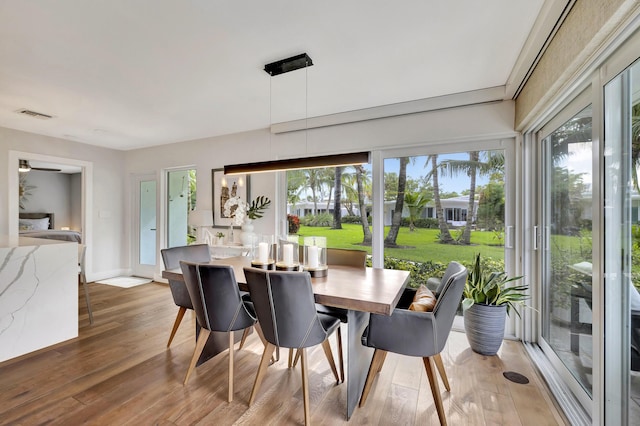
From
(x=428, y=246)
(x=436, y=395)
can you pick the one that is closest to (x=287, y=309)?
(x=436, y=395)

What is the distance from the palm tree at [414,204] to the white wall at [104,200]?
201 inches

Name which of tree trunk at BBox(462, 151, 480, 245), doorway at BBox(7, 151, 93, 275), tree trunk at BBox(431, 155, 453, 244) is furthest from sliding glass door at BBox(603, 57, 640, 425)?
doorway at BBox(7, 151, 93, 275)

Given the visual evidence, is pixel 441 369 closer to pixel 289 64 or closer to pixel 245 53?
pixel 289 64

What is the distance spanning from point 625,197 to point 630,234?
0.18 metres

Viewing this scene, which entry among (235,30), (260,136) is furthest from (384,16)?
(260,136)

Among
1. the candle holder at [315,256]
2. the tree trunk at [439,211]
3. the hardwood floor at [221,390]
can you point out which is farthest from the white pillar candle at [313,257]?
the tree trunk at [439,211]

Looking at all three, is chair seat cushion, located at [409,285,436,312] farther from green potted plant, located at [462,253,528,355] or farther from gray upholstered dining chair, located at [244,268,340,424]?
green potted plant, located at [462,253,528,355]

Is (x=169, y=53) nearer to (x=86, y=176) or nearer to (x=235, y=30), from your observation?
(x=235, y=30)

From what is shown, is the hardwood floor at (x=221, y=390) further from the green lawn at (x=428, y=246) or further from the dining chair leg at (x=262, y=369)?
the green lawn at (x=428, y=246)

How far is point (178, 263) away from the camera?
2.74 meters

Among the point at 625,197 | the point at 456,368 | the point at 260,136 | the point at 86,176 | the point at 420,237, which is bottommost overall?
the point at 456,368

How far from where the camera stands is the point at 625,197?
1.38 m

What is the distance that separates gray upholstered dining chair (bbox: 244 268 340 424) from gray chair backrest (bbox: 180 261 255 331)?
22 cm

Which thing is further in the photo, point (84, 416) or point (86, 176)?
point (86, 176)
